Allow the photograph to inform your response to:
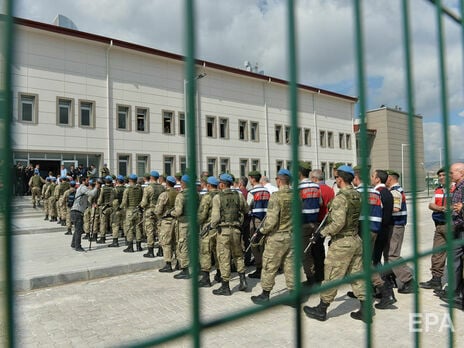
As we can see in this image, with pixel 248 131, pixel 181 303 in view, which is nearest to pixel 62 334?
pixel 181 303

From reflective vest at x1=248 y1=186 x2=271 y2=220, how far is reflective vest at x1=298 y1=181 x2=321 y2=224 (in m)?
1.34

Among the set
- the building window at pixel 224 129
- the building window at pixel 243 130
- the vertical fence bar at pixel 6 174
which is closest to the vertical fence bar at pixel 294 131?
the vertical fence bar at pixel 6 174

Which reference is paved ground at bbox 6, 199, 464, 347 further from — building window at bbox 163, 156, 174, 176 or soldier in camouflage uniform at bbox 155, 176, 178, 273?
building window at bbox 163, 156, 174, 176

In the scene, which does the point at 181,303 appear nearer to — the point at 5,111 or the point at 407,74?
the point at 407,74

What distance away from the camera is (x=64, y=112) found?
58.4ft

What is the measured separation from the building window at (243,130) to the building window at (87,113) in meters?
8.62

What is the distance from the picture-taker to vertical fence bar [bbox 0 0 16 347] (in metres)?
0.61

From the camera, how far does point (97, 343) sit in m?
3.57

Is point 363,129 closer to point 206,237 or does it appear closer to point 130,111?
point 206,237

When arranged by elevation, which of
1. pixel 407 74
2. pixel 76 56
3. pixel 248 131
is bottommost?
pixel 407 74

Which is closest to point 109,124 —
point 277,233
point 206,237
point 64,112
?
point 64,112

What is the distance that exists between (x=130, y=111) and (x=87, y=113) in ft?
7.04

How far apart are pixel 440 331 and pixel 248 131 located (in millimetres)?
19987

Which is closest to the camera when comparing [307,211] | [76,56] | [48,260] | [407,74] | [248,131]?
[407,74]
